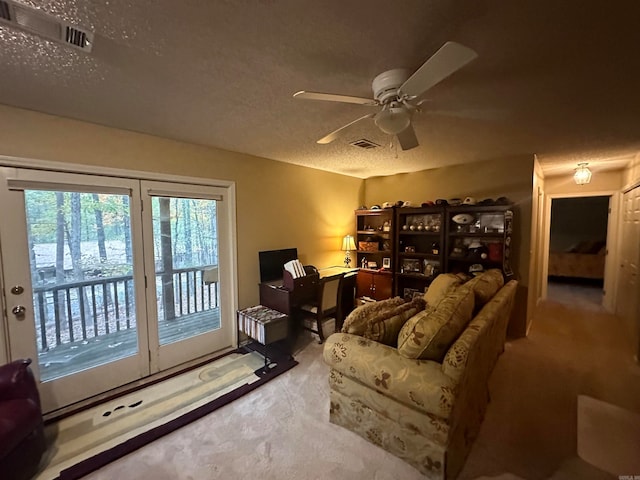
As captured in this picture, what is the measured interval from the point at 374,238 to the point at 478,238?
167 cm

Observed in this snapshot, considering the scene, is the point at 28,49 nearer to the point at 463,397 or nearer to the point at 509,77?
the point at 509,77

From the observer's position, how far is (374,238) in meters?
4.93

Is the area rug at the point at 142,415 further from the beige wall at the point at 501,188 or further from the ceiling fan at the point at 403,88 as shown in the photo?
the beige wall at the point at 501,188

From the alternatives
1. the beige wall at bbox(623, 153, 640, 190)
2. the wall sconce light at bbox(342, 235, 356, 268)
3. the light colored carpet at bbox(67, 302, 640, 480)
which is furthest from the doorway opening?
the wall sconce light at bbox(342, 235, 356, 268)

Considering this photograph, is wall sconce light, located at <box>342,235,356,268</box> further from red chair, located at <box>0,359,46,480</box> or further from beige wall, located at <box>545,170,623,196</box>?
red chair, located at <box>0,359,46,480</box>

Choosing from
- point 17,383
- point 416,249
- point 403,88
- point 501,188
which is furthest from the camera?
point 416,249

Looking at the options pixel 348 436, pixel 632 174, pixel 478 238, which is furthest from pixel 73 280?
pixel 632 174

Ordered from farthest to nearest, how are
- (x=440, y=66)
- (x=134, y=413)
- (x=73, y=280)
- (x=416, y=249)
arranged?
1. (x=416, y=249)
2. (x=73, y=280)
3. (x=134, y=413)
4. (x=440, y=66)

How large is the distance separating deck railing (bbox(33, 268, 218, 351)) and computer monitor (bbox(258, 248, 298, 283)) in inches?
39.1

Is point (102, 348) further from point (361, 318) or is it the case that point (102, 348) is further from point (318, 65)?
point (318, 65)

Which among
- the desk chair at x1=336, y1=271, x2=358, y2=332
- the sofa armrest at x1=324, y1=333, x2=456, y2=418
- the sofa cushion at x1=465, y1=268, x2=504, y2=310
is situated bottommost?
the desk chair at x1=336, y1=271, x2=358, y2=332

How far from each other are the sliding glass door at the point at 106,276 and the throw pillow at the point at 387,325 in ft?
6.58

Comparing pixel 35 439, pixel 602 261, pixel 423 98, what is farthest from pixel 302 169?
pixel 602 261

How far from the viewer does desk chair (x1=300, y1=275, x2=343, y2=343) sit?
11.5ft
